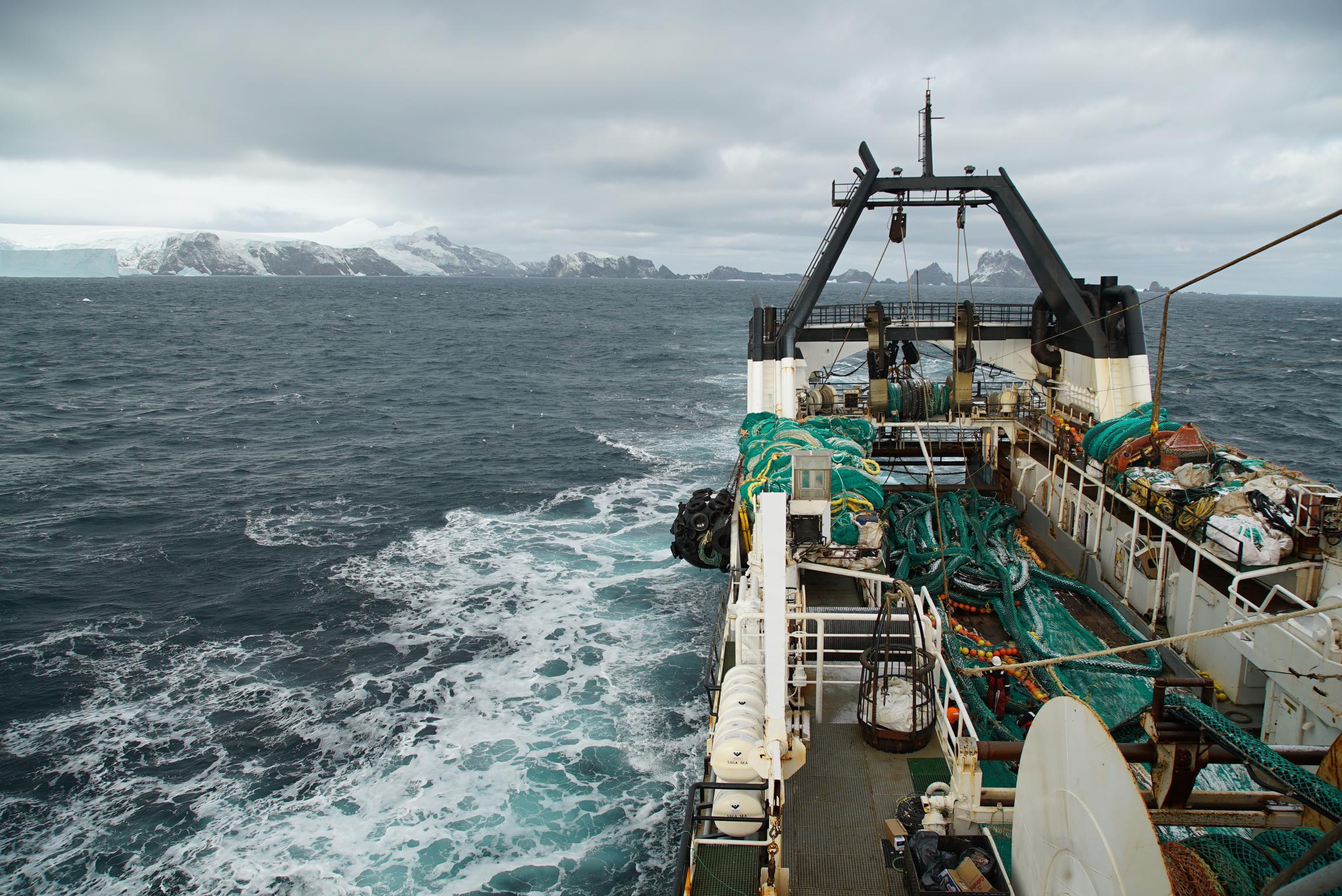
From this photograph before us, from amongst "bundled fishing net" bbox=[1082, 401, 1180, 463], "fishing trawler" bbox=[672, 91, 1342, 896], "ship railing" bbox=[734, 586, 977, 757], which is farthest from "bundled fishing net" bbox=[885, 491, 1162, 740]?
"bundled fishing net" bbox=[1082, 401, 1180, 463]

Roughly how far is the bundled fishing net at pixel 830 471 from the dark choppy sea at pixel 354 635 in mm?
5189

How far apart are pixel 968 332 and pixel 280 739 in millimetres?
21409

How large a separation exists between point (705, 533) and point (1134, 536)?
10.3 metres

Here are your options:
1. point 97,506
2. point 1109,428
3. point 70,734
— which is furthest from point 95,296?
point 1109,428

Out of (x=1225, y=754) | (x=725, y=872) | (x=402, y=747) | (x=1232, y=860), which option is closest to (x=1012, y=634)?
(x=725, y=872)

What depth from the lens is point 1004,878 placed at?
682 cm

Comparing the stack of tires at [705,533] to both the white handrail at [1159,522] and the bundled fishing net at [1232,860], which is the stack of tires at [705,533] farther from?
the bundled fishing net at [1232,860]

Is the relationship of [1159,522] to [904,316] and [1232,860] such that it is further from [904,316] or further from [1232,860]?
[904,316]

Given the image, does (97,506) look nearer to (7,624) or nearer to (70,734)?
(7,624)

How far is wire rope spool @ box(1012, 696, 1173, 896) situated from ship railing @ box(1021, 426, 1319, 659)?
6.33 metres

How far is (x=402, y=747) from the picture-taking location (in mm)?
15727

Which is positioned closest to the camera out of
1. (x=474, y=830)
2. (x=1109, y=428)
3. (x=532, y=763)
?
(x=474, y=830)

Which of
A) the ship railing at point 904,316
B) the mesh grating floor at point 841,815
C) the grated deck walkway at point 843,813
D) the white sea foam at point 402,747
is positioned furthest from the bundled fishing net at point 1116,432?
the mesh grating floor at point 841,815

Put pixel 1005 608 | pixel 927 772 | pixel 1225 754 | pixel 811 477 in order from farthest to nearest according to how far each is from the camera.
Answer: pixel 1005 608
pixel 811 477
pixel 927 772
pixel 1225 754
